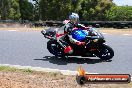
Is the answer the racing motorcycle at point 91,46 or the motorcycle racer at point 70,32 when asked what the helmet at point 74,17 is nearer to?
the motorcycle racer at point 70,32

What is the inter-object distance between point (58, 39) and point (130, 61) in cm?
231

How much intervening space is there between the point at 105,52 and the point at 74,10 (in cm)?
3910

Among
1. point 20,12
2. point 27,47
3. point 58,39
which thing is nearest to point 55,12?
point 20,12

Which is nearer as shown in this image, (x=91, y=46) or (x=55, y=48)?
(x=91, y=46)

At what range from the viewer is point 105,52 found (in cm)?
1241

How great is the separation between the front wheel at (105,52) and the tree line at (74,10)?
37556 millimetres

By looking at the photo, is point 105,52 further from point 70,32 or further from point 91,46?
point 70,32

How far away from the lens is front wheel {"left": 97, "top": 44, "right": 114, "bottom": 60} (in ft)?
40.4

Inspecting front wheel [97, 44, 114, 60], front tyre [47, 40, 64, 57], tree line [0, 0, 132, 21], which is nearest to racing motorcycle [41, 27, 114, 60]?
front wheel [97, 44, 114, 60]

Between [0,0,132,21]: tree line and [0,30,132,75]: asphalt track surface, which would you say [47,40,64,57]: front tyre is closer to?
[0,30,132,75]: asphalt track surface

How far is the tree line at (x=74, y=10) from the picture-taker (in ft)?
166

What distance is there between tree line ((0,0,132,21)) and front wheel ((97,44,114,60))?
123ft

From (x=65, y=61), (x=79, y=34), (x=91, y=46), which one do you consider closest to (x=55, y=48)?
(x=65, y=61)

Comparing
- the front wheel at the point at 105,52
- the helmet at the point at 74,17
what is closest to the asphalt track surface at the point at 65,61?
the front wheel at the point at 105,52
